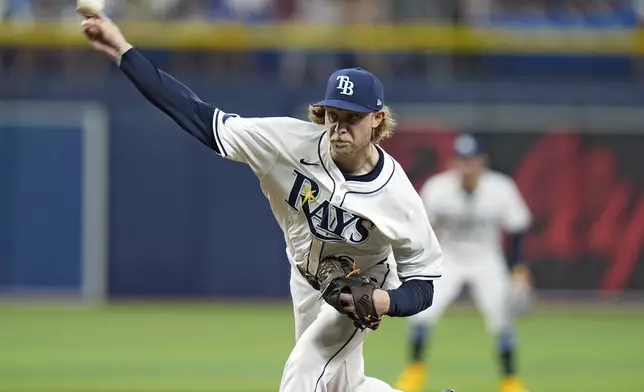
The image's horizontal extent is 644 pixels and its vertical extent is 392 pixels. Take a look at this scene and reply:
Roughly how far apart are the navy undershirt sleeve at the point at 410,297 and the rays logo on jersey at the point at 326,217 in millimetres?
344

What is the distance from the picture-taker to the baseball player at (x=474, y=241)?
12.5 metres

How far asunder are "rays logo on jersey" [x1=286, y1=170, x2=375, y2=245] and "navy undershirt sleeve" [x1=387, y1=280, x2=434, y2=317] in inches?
13.5

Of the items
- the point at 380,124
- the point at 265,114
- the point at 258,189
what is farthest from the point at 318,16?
the point at 380,124

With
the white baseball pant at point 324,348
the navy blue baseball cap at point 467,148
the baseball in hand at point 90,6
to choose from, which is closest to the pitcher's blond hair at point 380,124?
the white baseball pant at point 324,348

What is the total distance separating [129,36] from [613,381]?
33.4 feet

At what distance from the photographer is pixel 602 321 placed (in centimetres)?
1867

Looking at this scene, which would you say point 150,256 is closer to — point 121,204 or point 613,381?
point 121,204

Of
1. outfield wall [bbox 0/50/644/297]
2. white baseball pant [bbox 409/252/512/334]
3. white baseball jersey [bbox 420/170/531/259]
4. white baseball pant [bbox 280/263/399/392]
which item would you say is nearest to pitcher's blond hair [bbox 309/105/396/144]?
white baseball pant [bbox 280/263/399/392]

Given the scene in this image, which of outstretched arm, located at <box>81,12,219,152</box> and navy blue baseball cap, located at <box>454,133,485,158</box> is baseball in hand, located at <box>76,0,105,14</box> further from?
navy blue baseball cap, located at <box>454,133,485,158</box>

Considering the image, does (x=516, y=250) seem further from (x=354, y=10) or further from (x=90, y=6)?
(x=354, y=10)

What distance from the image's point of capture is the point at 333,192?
6770 millimetres

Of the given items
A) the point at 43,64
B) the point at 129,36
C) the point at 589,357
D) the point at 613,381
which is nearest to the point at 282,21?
the point at 129,36

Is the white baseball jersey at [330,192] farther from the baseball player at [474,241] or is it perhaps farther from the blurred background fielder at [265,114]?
the blurred background fielder at [265,114]

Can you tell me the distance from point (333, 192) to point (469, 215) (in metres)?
6.28
